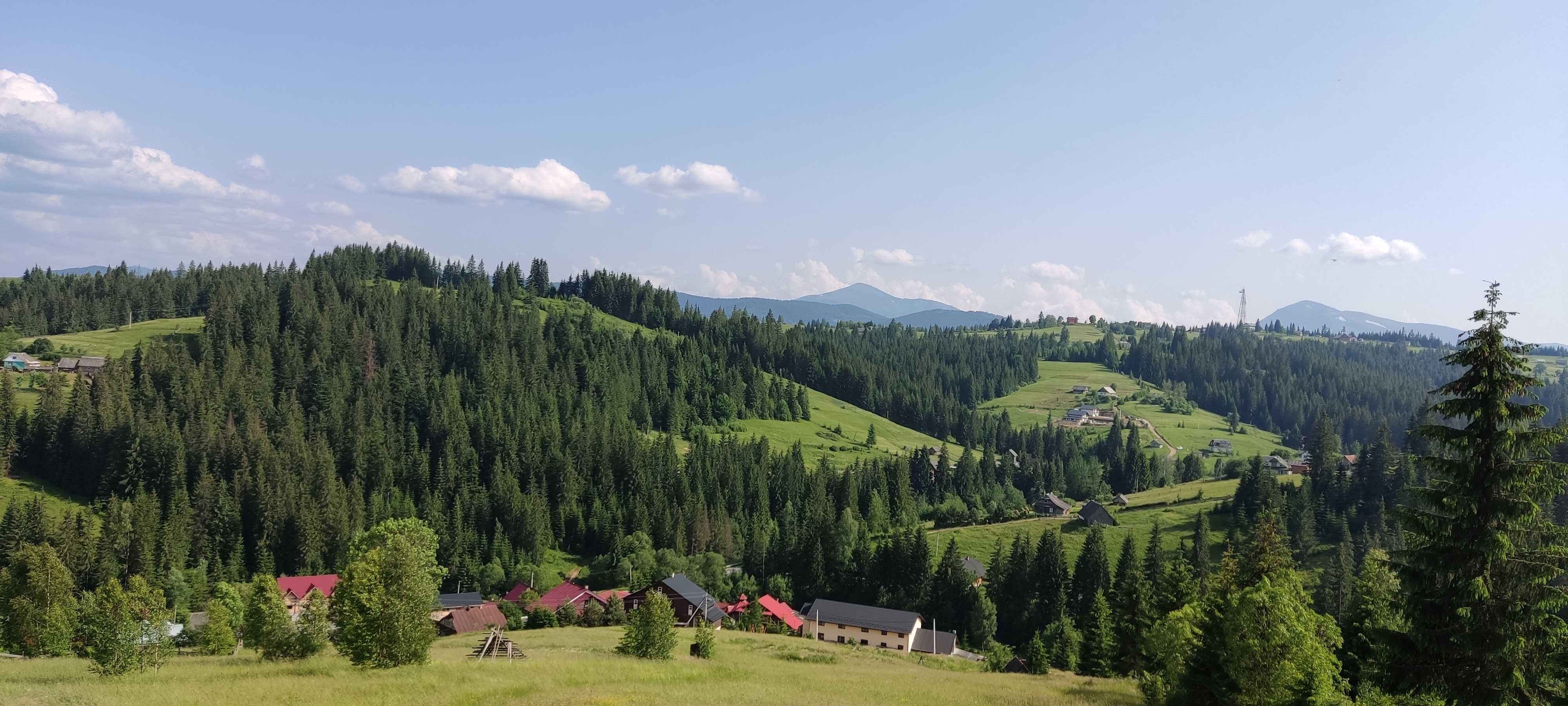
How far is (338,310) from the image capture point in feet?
636

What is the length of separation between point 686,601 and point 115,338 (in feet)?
550

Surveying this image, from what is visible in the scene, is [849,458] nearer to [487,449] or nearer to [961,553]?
[961,553]

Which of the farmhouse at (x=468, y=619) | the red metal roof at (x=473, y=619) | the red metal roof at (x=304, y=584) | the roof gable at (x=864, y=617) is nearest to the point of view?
the farmhouse at (x=468, y=619)

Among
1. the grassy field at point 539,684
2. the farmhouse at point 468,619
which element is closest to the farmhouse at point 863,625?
the farmhouse at point 468,619

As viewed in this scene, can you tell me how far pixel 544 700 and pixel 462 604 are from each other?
75.0 m

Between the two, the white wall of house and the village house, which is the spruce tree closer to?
the white wall of house

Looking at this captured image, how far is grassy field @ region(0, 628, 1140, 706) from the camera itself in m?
33.0

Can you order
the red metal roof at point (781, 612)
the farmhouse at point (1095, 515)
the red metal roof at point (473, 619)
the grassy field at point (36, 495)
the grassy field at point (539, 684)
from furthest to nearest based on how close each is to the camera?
the farmhouse at point (1095, 515) → the grassy field at point (36, 495) → the red metal roof at point (781, 612) → the red metal roof at point (473, 619) → the grassy field at point (539, 684)

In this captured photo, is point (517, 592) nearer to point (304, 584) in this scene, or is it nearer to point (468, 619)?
point (468, 619)

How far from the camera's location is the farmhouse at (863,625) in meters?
92.9

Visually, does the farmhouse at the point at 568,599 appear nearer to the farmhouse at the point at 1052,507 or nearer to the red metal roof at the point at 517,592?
the red metal roof at the point at 517,592

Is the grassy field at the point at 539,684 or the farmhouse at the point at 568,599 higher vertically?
the grassy field at the point at 539,684

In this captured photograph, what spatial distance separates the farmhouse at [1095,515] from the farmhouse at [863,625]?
52.6 meters

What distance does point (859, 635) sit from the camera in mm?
94688
